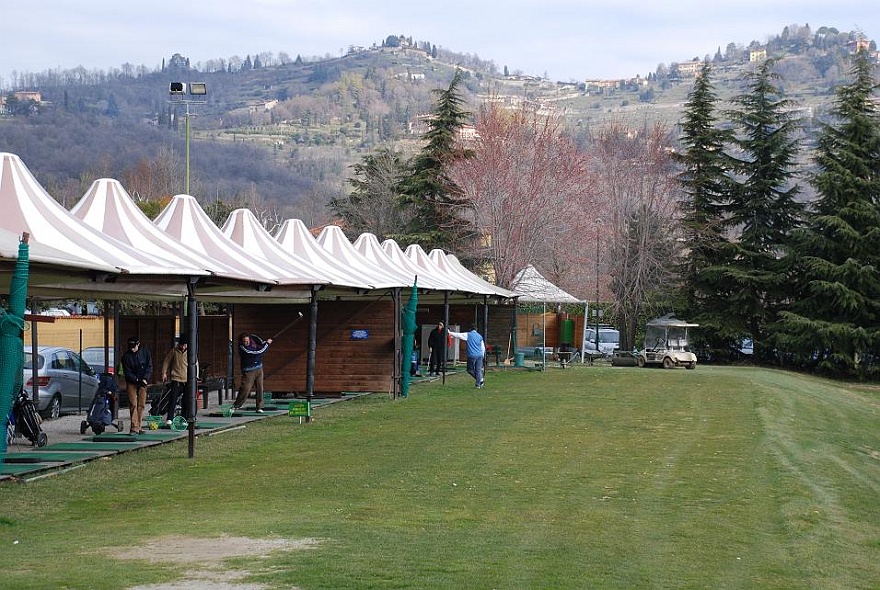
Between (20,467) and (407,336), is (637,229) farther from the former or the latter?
(20,467)

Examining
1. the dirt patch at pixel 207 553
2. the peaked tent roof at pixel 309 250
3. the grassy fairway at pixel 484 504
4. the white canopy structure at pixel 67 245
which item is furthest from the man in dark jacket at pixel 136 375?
the dirt patch at pixel 207 553

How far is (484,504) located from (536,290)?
1349 inches

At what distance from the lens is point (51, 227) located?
627 inches

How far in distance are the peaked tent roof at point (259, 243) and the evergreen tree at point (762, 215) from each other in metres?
32.5

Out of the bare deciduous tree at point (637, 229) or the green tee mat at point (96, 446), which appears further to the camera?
the bare deciduous tree at point (637, 229)

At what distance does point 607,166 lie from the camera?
5859 centimetres

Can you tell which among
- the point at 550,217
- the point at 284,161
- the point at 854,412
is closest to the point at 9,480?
the point at 854,412

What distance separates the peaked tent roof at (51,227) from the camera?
1540cm

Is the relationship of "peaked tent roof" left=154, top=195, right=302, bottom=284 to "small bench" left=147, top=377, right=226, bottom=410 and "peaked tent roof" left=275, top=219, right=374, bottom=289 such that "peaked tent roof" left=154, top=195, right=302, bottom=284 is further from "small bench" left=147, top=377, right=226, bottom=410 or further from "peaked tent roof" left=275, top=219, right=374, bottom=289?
"peaked tent roof" left=275, top=219, right=374, bottom=289

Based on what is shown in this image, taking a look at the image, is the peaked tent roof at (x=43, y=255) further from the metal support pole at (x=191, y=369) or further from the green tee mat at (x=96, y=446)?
the green tee mat at (x=96, y=446)

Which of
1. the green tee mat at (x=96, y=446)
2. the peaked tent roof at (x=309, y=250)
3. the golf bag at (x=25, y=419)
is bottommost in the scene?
the green tee mat at (x=96, y=446)

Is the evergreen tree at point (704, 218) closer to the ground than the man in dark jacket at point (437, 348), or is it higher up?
higher up

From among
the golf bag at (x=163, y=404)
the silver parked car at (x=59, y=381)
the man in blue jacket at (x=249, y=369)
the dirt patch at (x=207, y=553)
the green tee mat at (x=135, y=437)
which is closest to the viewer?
the dirt patch at (x=207, y=553)

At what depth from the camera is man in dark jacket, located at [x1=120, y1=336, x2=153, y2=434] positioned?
63.2 feet
